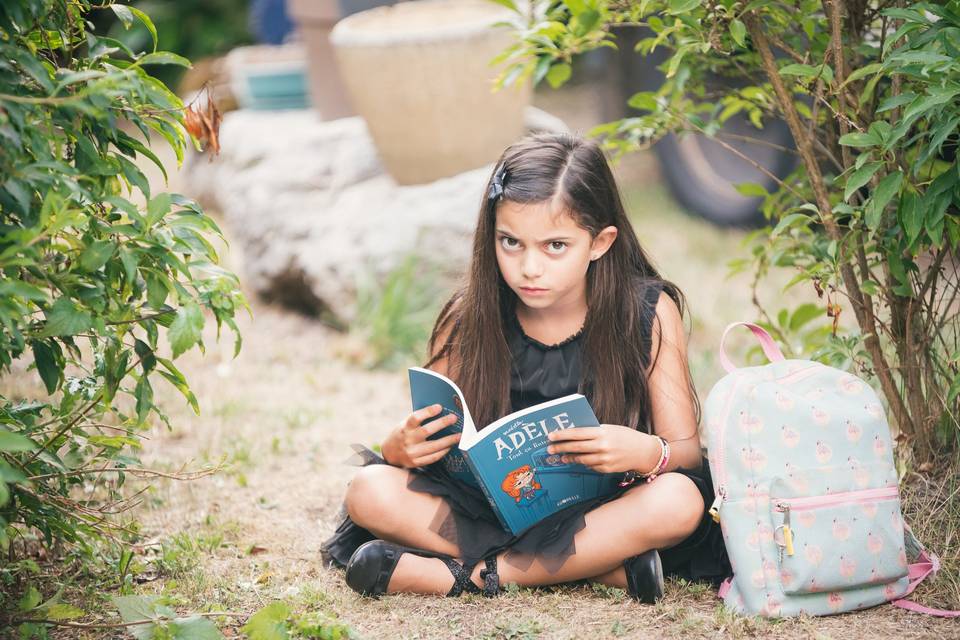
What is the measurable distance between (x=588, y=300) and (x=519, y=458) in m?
0.46

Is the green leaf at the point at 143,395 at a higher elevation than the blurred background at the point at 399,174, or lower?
higher

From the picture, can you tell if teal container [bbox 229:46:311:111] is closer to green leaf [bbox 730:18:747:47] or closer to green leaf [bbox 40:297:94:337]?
green leaf [bbox 730:18:747:47]

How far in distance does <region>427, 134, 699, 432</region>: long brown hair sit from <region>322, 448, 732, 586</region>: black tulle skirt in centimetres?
17

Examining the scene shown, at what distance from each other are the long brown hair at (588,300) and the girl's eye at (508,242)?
82 millimetres

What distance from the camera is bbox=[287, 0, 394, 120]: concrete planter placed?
501cm

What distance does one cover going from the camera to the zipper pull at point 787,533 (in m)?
1.87

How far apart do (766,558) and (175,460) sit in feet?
5.73

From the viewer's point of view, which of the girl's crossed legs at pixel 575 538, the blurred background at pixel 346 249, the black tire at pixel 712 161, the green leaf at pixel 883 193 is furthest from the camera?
the black tire at pixel 712 161

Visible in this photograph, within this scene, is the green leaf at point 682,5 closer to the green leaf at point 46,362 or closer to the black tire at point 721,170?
the green leaf at point 46,362

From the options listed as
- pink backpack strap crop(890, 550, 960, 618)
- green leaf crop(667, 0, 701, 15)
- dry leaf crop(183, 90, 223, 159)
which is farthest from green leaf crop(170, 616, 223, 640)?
green leaf crop(667, 0, 701, 15)

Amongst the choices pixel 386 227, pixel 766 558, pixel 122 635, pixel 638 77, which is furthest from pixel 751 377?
pixel 638 77

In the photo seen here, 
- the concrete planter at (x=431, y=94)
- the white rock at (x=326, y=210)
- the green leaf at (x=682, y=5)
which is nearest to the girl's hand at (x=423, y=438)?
the green leaf at (x=682, y=5)

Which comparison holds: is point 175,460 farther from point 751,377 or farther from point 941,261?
point 941,261

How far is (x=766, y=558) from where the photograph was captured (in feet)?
6.25
